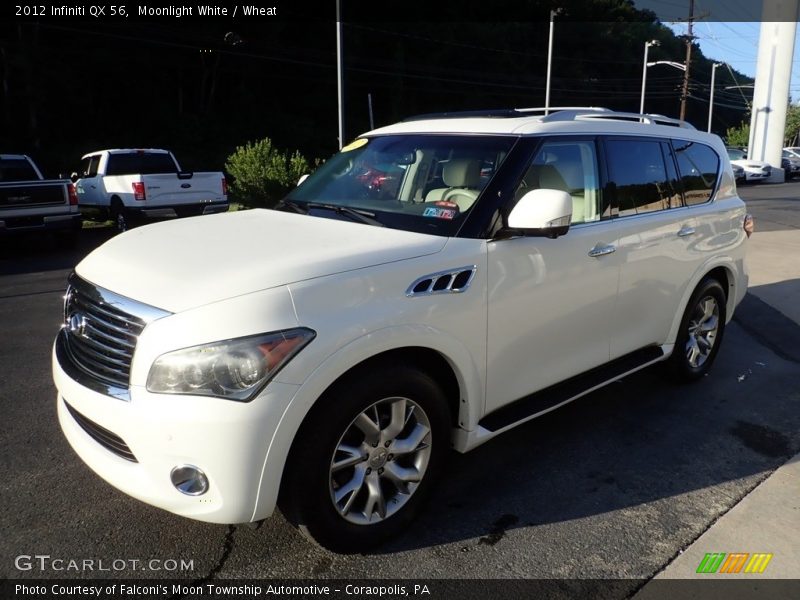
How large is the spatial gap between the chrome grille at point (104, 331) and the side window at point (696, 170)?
3.72 m

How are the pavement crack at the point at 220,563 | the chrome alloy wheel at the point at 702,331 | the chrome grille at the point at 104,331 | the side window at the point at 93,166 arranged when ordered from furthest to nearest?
1. the side window at the point at 93,166
2. the chrome alloy wheel at the point at 702,331
3. the pavement crack at the point at 220,563
4. the chrome grille at the point at 104,331

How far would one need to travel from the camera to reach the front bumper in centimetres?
240

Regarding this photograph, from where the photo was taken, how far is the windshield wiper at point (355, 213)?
3374 mm

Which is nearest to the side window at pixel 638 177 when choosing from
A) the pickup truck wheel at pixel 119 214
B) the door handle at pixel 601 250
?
the door handle at pixel 601 250

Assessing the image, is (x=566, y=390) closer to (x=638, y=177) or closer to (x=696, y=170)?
(x=638, y=177)

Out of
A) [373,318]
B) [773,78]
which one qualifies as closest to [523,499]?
[373,318]

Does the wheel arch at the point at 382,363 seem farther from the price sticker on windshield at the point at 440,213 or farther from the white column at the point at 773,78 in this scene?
the white column at the point at 773,78

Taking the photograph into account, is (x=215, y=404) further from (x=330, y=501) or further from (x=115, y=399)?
(x=330, y=501)

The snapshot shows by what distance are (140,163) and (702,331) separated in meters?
13.1

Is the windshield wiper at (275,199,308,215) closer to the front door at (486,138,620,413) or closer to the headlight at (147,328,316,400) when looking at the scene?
the front door at (486,138,620,413)

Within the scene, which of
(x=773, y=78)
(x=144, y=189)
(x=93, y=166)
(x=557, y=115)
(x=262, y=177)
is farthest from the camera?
(x=773, y=78)

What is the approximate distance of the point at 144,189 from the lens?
1275cm

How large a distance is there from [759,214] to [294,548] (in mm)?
17172

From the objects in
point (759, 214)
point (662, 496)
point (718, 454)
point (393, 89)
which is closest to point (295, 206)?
point (662, 496)
